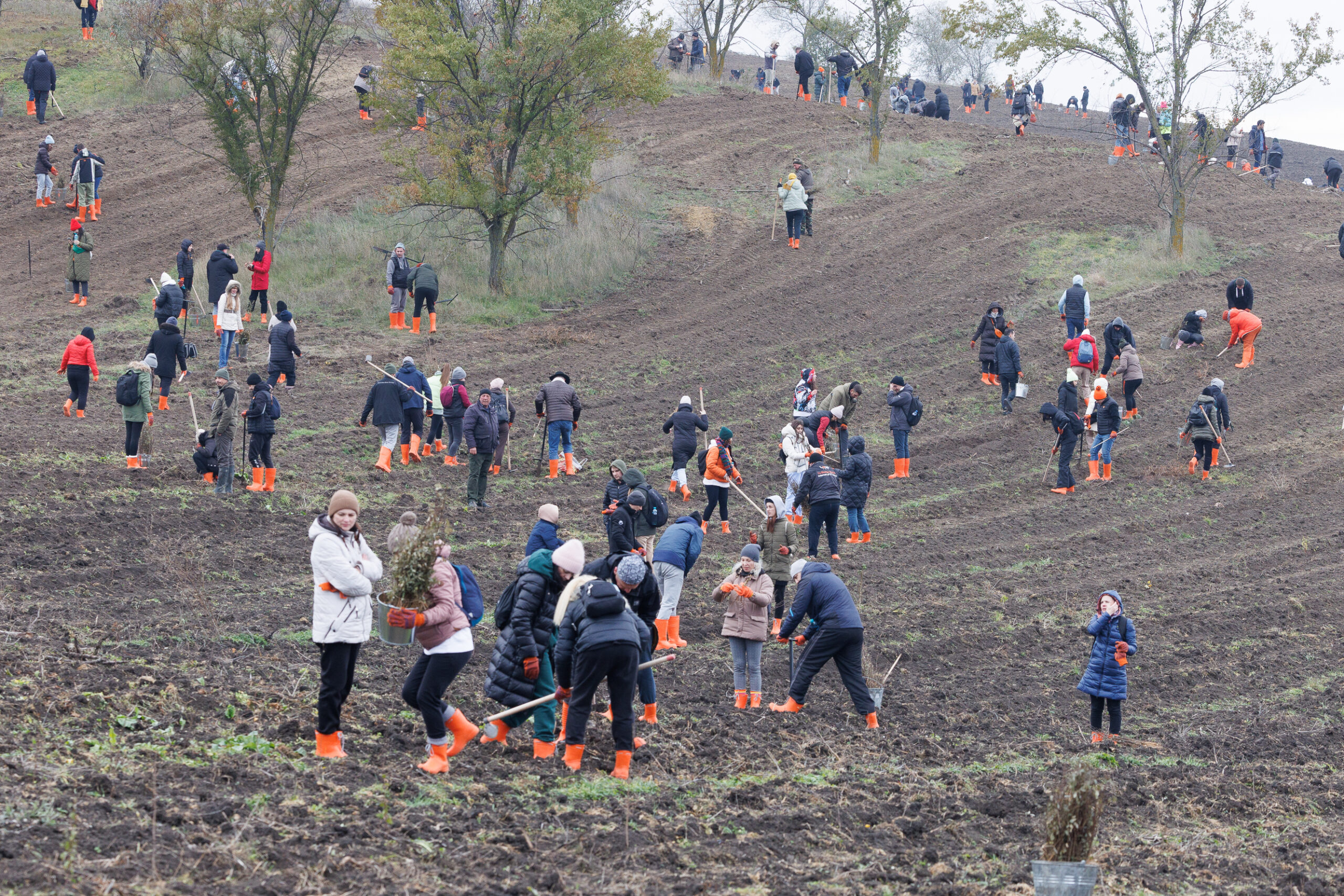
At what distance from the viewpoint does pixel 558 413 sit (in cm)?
1903

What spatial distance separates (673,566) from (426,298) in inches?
599

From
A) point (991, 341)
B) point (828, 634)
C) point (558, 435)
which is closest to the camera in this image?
point (828, 634)

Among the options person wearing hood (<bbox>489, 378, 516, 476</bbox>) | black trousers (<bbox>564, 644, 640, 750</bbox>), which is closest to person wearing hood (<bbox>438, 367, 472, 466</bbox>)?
person wearing hood (<bbox>489, 378, 516, 476</bbox>)

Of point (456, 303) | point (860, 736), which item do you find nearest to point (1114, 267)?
point (456, 303)

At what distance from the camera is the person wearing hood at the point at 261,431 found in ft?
55.0

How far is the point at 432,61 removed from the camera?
86.7 feet

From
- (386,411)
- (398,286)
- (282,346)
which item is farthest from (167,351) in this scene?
(398,286)

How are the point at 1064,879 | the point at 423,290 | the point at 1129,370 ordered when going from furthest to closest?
the point at 423,290
the point at 1129,370
the point at 1064,879

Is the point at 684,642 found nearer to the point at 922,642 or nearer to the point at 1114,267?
the point at 922,642

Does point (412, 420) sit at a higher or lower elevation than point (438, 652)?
higher

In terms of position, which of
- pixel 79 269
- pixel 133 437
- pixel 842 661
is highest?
pixel 79 269

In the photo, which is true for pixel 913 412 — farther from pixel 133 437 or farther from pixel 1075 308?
pixel 133 437

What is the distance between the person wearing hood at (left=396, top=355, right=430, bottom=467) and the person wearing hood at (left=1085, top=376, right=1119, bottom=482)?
10.9 metres

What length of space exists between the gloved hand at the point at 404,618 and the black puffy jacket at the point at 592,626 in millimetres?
1169
